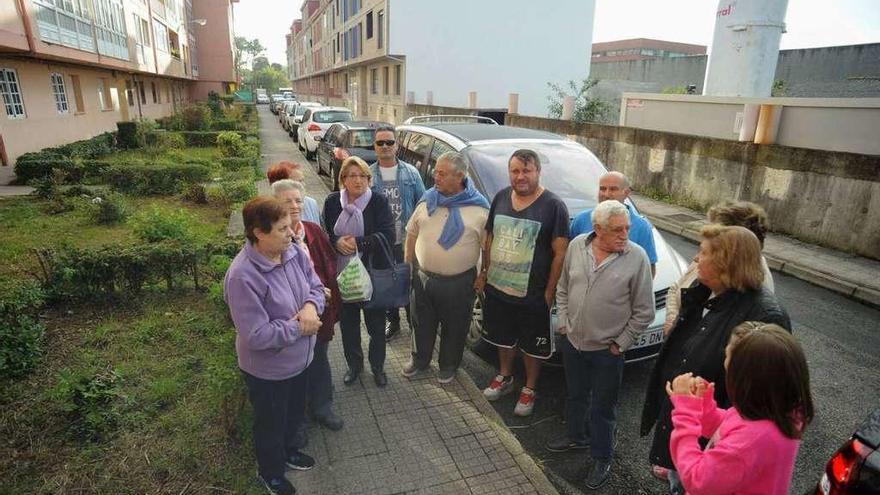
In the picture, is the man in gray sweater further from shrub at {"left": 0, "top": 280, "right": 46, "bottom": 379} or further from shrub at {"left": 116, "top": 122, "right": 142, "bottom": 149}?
shrub at {"left": 116, "top": 122, "right": 142, "bottom": 149}

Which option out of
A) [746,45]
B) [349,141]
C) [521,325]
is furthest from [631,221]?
[746,45]

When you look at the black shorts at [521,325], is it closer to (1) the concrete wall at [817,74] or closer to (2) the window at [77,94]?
(1) the concrete wall at [817,74]

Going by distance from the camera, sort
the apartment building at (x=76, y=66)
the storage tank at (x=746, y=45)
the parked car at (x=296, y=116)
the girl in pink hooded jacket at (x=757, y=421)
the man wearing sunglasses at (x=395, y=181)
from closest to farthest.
Result: 1. the girl in pink hooded jacket at (x=757, y=421)
2. the man wearing sunglasses at (x=395, y=181)
3. the storage tank at (x=746, y=45)
4. the apartment building at (x=76, y=66)
5. the parked car at (x=296, y=116)

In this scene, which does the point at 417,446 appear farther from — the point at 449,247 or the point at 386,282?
the point at 449,247

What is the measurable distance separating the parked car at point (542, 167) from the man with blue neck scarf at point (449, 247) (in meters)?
0.59

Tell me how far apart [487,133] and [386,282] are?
2.84 meters

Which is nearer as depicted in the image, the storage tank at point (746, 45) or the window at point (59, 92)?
the storage tank at point (746, 45)

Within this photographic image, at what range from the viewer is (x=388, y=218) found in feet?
12.7

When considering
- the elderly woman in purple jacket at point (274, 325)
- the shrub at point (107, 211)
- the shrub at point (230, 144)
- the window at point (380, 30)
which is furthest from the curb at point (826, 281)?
the window at point (380, 30)

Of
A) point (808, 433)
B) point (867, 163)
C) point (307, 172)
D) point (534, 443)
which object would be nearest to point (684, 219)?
A: point (867, 163)

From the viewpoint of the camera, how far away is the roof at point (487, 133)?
577cm

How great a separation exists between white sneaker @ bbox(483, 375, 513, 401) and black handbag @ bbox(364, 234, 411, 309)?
1.01 metres

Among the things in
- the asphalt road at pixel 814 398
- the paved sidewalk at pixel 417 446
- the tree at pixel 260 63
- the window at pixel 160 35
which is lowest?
the asphalt road at pixel 814 398

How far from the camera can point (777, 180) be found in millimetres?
9242
